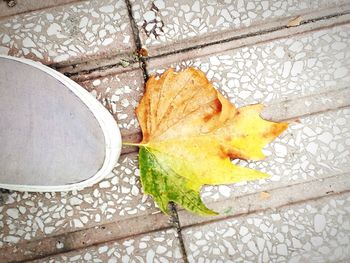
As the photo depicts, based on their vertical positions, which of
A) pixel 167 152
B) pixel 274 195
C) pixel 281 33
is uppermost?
pixel 281 33

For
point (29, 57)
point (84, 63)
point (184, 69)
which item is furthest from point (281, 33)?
point (29, 57)

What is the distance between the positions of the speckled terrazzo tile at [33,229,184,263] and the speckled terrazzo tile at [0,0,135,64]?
2.02ft

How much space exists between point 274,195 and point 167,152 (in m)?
0.38

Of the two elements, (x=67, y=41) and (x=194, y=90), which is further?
(x=67, y=41)

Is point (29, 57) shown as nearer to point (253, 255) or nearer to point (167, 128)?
point (167, 128)

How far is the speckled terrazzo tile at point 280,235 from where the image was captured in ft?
4.05

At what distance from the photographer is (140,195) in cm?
126

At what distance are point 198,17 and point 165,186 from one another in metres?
0.58

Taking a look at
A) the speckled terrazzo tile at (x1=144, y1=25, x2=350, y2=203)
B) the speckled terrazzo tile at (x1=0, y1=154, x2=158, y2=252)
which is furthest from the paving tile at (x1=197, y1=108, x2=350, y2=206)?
the speckled terrazzo tile at (x1=0, y1=154, x2=158, y2=252)

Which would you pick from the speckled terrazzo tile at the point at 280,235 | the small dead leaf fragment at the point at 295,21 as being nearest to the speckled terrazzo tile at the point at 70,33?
the small dead leaf fragment at the point at 295,21

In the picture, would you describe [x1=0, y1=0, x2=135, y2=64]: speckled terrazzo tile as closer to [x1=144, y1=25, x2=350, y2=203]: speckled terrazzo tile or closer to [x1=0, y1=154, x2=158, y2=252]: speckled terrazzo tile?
[x1=144, y1=25, x2=350, y2=203]: speckled terrazzo tile

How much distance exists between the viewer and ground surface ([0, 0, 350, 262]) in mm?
1244

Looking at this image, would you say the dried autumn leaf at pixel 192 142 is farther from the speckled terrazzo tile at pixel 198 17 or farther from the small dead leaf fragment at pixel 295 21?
the small dead leaf fragment at pixel 295 21

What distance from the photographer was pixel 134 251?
1.26 meters
